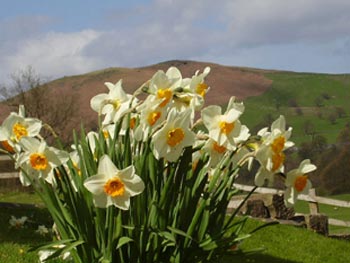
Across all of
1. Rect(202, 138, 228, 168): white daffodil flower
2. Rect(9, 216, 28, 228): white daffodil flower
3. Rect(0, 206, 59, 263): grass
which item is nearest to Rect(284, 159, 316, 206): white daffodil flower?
Rect(202, 138, 228, 168): white daffodil flower

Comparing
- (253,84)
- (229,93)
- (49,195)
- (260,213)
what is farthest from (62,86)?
(49,195)

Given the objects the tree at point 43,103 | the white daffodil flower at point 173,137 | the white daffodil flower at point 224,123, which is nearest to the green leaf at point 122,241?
the white daffodil flower at point 173,137

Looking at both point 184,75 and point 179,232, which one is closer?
point 179,232

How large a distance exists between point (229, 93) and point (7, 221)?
118 m

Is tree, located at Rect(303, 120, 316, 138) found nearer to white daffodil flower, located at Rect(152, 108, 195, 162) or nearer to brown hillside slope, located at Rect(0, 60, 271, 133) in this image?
brown hillside slope, located at Rect(0, 60, 271, 133)

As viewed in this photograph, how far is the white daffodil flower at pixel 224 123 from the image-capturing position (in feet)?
12.0

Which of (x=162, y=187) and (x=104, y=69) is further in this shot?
(x=104, y=69)

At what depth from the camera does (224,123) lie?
367 centimetres

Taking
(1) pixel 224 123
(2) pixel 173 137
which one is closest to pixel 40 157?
(2) pixel 173 137

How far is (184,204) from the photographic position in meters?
3.82

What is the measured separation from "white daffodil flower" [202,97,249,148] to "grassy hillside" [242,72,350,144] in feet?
346

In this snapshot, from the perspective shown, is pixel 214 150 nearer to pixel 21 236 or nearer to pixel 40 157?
pixel 40 157

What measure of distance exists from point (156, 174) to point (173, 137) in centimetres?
30

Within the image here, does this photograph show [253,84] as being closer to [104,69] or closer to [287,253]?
[104,69]
